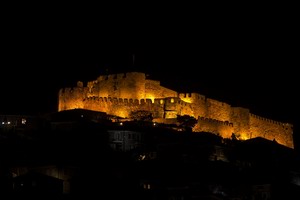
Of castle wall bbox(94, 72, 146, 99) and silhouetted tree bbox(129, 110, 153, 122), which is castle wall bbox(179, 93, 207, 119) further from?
silhouetted tree bbox(129, 110, 153, 122)

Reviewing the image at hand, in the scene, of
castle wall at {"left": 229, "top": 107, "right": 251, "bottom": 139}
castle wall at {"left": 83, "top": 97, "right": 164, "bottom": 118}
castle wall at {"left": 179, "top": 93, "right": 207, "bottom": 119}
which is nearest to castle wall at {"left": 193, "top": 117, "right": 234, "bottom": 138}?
castle wall at {"left": 179, "top": 93, "right": 207, "bottom": 119}

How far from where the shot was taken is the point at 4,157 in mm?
30578

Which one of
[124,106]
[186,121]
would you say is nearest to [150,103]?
[124,106]

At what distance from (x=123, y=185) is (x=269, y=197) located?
9356 millimetres

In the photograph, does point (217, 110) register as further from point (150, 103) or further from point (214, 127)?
point (150, 103)

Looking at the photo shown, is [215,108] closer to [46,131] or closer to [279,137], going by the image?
[279,137]

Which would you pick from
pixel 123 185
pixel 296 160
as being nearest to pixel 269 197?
pixel 123 185

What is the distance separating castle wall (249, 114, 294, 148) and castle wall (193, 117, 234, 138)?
16.7 ft

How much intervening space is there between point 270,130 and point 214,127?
12.1m

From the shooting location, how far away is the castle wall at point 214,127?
1752 inches

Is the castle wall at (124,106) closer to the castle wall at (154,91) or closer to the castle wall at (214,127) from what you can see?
the castle wall at (154,91)

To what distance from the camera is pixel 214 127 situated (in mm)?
45844

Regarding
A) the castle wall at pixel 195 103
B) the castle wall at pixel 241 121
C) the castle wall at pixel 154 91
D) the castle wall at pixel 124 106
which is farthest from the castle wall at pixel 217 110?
the castle wall at pixel 124 106

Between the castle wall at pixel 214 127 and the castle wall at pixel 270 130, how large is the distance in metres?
5.09
